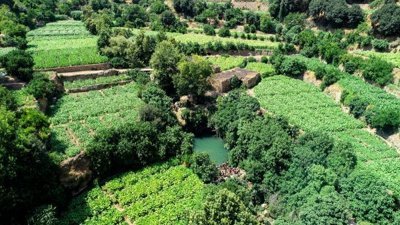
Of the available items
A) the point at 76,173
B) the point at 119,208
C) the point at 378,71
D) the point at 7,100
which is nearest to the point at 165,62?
the point at 7,100

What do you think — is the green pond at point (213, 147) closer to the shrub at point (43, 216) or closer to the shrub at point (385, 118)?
the shrub at point (385, 118)

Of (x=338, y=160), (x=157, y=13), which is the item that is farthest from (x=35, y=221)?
(x=157, y=13)

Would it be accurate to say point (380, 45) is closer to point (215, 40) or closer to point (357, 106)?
point (357, 106)

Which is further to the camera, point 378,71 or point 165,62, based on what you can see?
point 378,71

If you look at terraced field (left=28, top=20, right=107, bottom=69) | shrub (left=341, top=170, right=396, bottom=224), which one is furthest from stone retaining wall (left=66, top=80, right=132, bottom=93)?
shrub (left=341, top=170, right=396, bottom=224)

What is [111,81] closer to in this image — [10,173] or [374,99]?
[10,173]

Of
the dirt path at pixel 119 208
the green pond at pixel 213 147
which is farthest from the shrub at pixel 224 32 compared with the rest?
the dirt path at pixel 119 208
